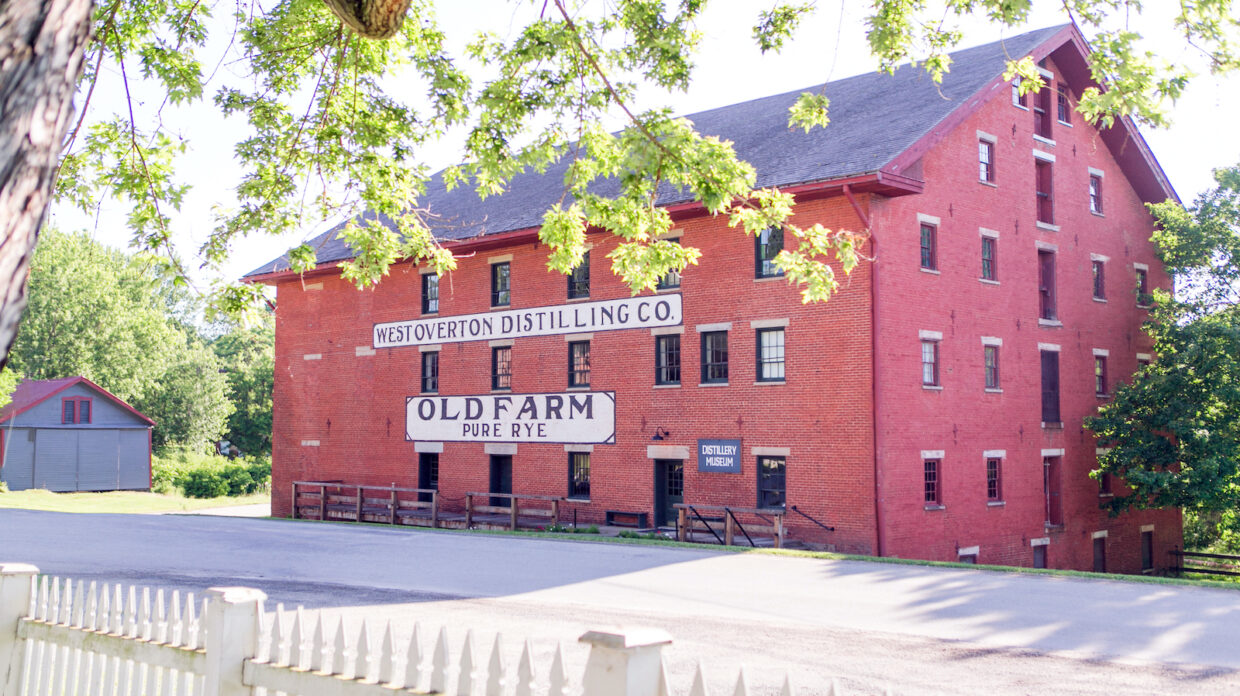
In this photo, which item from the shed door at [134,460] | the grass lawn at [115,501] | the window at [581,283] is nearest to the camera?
the window at [581,283]

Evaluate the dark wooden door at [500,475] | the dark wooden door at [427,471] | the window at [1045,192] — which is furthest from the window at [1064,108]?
the dark wooden door at [427,471]

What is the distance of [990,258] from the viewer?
26531 mm

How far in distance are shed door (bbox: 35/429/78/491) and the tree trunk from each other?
176 ft

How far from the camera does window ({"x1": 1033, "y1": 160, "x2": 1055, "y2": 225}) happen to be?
93.7 ft

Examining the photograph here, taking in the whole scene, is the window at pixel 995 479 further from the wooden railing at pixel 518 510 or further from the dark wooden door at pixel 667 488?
the wooden railing at pixel 518 510

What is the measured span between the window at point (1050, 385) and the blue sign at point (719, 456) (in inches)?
369

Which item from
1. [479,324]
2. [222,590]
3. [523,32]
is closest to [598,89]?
[523,32]

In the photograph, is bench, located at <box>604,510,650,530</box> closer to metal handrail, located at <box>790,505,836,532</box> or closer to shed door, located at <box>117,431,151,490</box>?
metal handrail, located at <box>790,505,836,532</box>

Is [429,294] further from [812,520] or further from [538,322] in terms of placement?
[812,520]

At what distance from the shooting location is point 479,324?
3016cm

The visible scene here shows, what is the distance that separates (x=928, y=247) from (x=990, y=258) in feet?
9.08

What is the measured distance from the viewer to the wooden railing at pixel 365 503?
→ 30.2 m

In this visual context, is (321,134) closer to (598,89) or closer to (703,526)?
(598,89)

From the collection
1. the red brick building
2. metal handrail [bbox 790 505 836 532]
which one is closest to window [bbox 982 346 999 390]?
the red brick building
